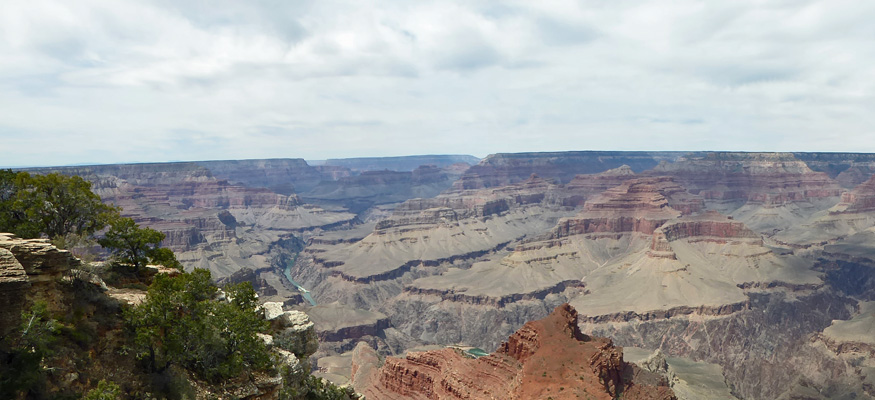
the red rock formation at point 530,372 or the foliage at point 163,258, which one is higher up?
the foliage at point 163,258

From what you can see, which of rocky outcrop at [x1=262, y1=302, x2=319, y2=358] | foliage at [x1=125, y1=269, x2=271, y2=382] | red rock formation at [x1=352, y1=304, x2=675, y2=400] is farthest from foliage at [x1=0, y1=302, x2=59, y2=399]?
red rock formation at [x1=352, y1=304, x2=675, y2=400]

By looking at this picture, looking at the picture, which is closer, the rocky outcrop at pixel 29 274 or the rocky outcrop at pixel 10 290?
the rocky outcrop at pixel 10 290

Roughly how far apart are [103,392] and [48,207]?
23.1m

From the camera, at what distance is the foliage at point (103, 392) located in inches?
1046

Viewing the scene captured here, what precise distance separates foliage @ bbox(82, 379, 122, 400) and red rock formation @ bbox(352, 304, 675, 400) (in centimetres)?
4814

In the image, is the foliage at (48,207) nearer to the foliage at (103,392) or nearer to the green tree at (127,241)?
the green tree at (127,241)

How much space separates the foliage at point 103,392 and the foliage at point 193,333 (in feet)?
9.64

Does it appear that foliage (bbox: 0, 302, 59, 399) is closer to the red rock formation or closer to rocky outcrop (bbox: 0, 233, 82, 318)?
rocky outcrop (bbox: 0, 233, 82, 318)

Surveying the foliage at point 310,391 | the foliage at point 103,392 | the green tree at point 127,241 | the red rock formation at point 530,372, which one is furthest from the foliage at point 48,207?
the red rock formation at point 530,372

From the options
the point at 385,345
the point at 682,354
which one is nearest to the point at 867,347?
the point at 682,354

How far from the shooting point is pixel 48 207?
4278cm

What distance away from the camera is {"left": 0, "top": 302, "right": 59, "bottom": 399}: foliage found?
82.3ft

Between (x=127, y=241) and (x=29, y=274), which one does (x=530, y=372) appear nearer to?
(x=127, y=241)

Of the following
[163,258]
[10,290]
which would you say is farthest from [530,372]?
[10,290]
